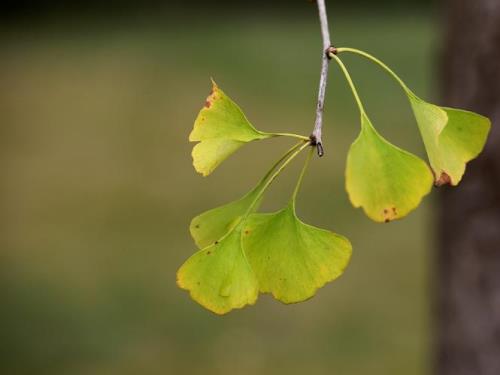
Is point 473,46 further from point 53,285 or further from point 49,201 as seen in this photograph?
point 49,201

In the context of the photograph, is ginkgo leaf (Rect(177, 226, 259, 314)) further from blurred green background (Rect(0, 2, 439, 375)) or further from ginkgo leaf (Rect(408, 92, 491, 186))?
blurred green background (Rect(0, 2, 439, 375))

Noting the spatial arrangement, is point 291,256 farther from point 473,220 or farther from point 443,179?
point 473,220

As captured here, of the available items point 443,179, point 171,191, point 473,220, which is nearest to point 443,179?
point 443,179

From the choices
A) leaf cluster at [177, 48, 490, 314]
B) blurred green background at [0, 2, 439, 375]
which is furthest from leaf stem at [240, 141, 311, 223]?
blurred green background at [0, 2, 439, 375]

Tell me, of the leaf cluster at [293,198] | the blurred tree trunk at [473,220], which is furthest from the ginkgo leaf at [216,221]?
the blurred tree trunk at [473,220]

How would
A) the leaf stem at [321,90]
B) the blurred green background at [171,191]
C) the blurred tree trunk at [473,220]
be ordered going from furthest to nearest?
1. the blurred green background at [171,191]
2. the blurred tree trunk at [473,220]
3. the leaf stem at [321,90]

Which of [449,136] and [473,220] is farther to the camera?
[473,220]

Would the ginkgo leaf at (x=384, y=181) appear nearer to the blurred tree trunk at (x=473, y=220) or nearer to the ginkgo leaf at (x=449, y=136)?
the ginkgo leaf at (x=449, y=136)
